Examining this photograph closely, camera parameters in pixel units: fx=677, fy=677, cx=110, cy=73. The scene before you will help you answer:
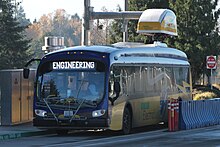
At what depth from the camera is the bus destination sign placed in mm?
21438

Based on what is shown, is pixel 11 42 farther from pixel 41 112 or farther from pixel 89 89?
pixel 89 89

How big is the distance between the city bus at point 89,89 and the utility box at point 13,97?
2120 mm

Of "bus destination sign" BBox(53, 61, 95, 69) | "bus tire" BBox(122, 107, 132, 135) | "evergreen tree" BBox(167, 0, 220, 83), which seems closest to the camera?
"bus destination sign" BBox(53, 61, 95, 69)

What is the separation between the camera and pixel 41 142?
1955 cm

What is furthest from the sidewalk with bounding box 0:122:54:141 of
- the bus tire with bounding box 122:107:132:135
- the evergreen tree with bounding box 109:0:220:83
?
the evergreen tree with bounding box 109:0:220:83

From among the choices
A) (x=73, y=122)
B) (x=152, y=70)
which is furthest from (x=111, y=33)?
(x=73, y=122)

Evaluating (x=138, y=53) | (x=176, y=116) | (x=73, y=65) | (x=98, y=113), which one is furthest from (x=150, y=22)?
(x=98, y=113)

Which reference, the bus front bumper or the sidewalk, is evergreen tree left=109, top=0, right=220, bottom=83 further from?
the bus front bumper

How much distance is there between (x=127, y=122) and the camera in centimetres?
2258

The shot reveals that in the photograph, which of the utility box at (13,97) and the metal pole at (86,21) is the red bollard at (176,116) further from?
the metal pole at (86,21)

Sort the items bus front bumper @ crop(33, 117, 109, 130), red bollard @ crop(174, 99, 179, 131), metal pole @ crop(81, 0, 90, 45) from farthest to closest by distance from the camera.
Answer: metal pole @ crop(81, 0, 90, 45)
red bollard @ crop(174, 99, 179, 131)
bus front bumper @ crop(33, 117, 109, 130)

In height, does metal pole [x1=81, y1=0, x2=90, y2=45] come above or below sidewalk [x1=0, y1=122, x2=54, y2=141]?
above

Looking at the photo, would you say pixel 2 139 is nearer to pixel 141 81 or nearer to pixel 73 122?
pixel 73 122

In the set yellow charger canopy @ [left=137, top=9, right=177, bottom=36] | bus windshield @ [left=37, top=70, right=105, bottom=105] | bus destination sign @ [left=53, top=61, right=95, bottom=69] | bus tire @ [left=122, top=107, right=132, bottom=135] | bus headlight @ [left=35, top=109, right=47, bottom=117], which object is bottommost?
bus tire @ [left=122, top=107, right=132, bottom=135]
